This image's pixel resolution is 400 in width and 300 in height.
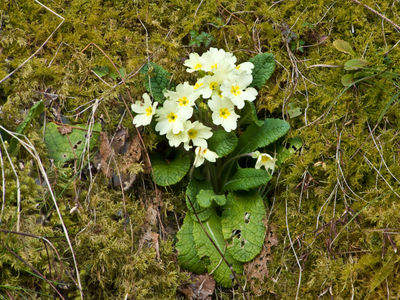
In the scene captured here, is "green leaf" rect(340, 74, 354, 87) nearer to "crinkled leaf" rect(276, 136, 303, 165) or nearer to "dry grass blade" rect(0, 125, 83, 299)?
"crinkled leaf" rect(276, 136, 303, 165)

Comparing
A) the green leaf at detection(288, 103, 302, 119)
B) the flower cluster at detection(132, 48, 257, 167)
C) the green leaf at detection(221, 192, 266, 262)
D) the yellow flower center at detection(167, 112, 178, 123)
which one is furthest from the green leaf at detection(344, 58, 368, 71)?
the yellow flower center at detection(167, 112, 178, 123)

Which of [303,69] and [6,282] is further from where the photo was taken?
[303,69]

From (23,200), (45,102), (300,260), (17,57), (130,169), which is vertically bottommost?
(300,260)

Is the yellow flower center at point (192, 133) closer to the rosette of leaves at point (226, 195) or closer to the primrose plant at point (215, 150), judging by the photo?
the primrose plant at point (215, 150)

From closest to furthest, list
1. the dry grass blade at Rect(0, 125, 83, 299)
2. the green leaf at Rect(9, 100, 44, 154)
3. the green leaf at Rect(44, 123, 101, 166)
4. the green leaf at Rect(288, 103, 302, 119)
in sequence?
1. the dry grass blade at Rect(0, 125, 83, 299)
2. the green leaf at Rect(9, 100, 44, 154)
3. the green leaf at Rect(44, 123, 101, 166)
4. the green leaf at Rect(288, 103, 302, 119)

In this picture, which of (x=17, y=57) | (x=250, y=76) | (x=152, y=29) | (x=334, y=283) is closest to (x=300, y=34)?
(x=250, y=76)

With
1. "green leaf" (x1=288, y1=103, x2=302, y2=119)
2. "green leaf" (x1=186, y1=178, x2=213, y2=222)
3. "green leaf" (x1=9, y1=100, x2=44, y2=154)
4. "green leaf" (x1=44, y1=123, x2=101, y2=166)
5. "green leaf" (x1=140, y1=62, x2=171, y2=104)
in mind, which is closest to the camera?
"green leaf" (x1=9, y1=100, x2=44, y2=154)

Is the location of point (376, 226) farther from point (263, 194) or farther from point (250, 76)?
point (250, 76)
